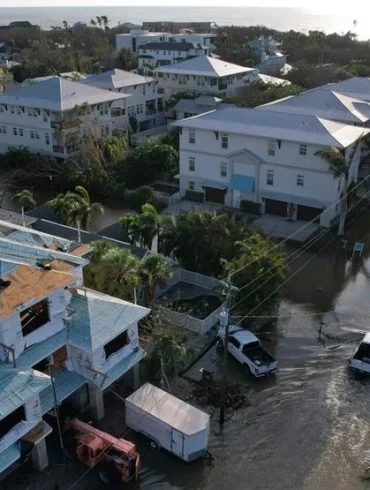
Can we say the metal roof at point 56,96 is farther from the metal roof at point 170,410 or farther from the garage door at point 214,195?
the metal roof at point 170,410

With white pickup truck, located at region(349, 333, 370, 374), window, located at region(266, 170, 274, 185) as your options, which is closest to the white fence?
white pickup truck, located at region(349, 333, 370, 374)

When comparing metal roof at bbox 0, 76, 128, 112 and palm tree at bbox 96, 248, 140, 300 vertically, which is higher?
metal roof at bbox 0, 76, 128, 112

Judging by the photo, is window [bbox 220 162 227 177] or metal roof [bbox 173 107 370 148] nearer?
metal roof [bbox 173 107 370 148]

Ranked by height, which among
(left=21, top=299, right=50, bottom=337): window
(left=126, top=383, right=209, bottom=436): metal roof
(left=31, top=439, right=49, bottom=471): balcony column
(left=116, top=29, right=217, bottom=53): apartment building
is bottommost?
(left=31, top=439, right=49, bottom=471): balcony column

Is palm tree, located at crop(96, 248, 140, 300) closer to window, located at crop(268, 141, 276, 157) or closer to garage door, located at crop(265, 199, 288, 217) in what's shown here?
window, located at crop(268, 141, 276, 157)

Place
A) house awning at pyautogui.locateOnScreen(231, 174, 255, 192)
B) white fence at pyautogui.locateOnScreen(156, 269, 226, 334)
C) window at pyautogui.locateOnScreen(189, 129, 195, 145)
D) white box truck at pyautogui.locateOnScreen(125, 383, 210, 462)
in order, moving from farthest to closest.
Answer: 1. window at pyautogui.locateOnScreen(189, 129, 195, 145)
2. house awning at pyautogui.locateOnScreen(231, 174, 255, 192)
3. white fence at pyautogui.locateOnScreen(156, 269, 226, 334)
4. white box truck at pyautogui.locateOnScreen(125, 383, 210, 462)

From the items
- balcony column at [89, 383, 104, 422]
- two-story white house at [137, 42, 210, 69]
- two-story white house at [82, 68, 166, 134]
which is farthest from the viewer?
two-story white house at [137, 42, 210, 69]

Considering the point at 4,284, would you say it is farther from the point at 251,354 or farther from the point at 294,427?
the point at 294,427

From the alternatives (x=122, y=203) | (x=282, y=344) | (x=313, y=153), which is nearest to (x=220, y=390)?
(x=282, y=344)
